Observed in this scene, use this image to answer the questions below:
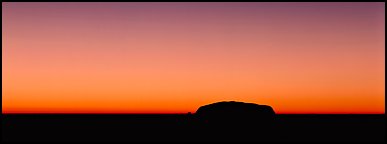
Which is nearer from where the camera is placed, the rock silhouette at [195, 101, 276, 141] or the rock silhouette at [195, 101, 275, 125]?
the rock silhouette at [195, 101, 276, 141]

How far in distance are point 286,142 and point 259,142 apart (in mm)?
2016

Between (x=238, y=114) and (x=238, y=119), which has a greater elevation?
(x=238, y=114)

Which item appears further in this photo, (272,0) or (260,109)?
(260,109)

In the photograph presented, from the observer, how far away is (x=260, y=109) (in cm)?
4394

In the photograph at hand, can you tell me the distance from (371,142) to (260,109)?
9284mm

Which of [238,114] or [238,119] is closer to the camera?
[238,114]

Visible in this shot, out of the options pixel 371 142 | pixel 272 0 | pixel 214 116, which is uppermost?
pixel 272 0

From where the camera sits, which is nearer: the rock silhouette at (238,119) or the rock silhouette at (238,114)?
the rock silhouette at (238,119)

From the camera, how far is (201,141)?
35.9m

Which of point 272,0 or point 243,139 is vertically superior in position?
point 272,0

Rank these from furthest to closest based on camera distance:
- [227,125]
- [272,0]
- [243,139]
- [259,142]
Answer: [227,125] < [243,139] < [259,142] < [272,0]

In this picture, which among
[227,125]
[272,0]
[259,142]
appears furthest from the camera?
[227,125]

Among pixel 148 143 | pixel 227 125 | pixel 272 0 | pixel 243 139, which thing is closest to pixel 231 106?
pixel 227 125

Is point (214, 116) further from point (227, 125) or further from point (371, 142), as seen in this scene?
point (371, 142)
